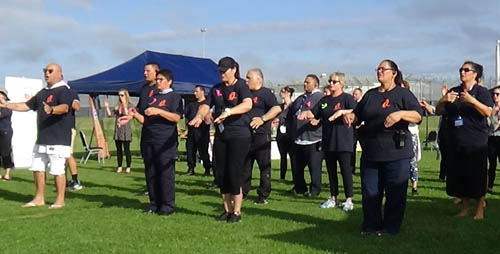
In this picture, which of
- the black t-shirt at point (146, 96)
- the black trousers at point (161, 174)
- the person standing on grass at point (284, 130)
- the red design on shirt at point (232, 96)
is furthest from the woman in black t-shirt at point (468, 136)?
the person standing on grass at point (284, 130)

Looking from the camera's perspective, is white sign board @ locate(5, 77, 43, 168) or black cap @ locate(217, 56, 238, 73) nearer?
black cap @ locate(217, 56, 238, 73)

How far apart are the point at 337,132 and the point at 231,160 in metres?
1.74

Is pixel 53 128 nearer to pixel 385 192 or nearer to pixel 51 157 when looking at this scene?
pixel 51 157

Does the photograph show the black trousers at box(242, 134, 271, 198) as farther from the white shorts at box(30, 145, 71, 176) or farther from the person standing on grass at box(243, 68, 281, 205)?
the white shorts at box(30, 145, 71, 176)

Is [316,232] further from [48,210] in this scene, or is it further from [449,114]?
[48,210]

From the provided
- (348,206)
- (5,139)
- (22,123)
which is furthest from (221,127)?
(22,123)

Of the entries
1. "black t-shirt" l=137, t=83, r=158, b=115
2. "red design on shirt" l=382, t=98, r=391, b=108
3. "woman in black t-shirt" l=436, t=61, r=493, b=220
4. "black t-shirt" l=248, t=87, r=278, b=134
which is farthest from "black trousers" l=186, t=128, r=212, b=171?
"red design on shirt" l=382, t=98, r=391, b=108

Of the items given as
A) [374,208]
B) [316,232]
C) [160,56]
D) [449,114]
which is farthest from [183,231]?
[160,56]

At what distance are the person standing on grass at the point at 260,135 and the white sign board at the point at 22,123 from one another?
8500 mm

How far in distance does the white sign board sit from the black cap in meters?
9.64

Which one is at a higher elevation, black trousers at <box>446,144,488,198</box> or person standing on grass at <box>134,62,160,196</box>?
person standing on grass at <box>134,62,160,196</box>

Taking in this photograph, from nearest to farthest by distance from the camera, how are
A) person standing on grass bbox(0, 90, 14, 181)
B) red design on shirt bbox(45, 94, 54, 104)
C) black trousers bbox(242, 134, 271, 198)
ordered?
red design on shirt bbox(45, 94, 54, 104)
black trousers bbox(242, 134, 271, 198)
person standing on grass bbox(0, 90, 14, 181)

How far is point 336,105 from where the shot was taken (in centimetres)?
814

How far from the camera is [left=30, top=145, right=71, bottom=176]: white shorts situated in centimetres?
835
